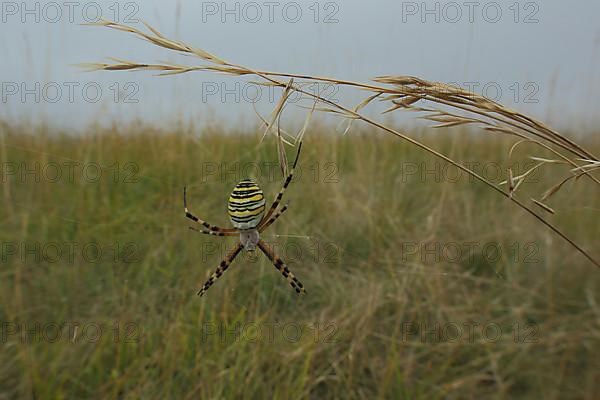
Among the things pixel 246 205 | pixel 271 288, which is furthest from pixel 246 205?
pixel 271 288

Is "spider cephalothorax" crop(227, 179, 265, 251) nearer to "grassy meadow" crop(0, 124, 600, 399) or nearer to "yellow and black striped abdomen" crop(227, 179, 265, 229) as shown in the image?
"yellow and black striped abdomen" crop(227, 179, 265, 229)

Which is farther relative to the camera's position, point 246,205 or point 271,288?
point 271,288

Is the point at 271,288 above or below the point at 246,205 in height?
below

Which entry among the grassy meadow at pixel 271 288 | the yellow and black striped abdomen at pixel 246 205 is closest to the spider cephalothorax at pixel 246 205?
the yellow and black striped abdomen at pixel 246 205

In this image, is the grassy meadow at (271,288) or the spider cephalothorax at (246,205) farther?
the grassy meadow at (271,288)

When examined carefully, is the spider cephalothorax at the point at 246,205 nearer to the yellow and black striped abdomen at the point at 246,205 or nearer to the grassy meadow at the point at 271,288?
the yellow and black striped abdomen at the point at 246,205

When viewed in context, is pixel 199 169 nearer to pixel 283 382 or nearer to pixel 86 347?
pixel 86 347

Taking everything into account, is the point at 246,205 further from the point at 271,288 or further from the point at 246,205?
the point at 271,288
